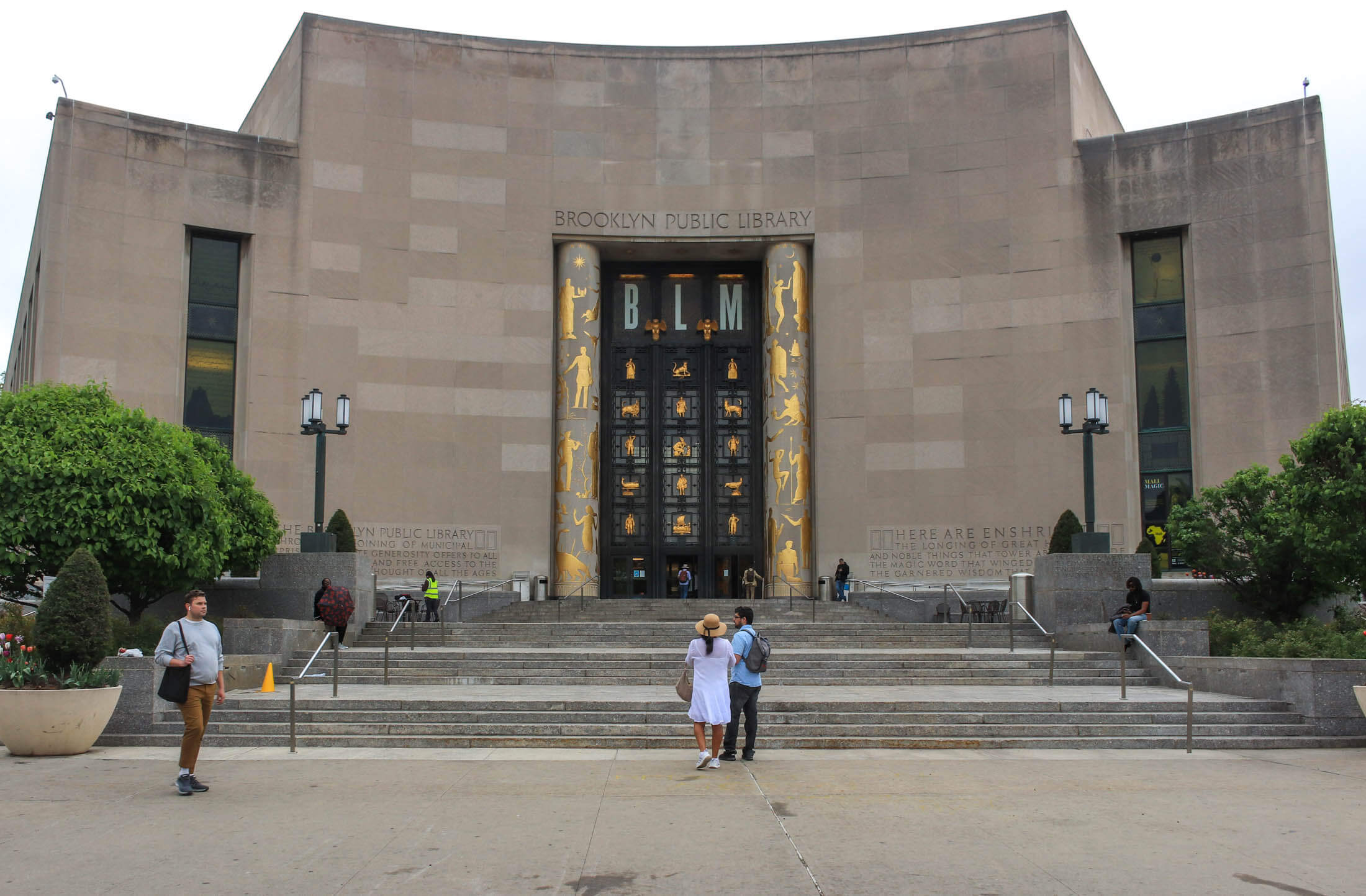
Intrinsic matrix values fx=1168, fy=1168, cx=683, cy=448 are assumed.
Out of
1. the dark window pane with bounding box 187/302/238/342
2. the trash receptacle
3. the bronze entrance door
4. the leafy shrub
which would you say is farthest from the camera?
the bronze entrance door

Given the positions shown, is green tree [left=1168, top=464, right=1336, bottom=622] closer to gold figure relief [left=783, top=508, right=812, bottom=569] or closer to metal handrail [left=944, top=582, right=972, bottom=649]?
metal handrail [left=944, top=582, right=972, bottom=649]

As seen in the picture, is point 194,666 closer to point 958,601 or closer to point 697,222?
point 958,601

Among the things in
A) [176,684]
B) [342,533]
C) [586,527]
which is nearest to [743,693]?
[176,684]

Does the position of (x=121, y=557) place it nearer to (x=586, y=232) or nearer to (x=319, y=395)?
(x=319, y=395)

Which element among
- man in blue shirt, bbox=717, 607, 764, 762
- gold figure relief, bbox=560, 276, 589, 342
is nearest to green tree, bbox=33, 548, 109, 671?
man in blue shirt, bbox=717, 607, 764, 762

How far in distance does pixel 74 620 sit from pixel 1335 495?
1974 cm

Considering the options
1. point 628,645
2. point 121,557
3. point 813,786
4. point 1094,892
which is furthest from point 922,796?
point 121,557

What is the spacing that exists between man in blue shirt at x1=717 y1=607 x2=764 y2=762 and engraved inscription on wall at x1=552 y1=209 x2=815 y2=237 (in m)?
23.6

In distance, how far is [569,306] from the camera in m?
34.6

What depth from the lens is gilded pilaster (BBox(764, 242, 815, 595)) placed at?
1336 inches

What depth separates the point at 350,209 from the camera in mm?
33094

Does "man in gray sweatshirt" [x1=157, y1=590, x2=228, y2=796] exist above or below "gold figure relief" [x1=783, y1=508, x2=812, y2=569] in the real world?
below

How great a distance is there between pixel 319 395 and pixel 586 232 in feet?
43.6

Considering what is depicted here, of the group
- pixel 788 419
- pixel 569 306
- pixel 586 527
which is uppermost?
pixel 569 306
